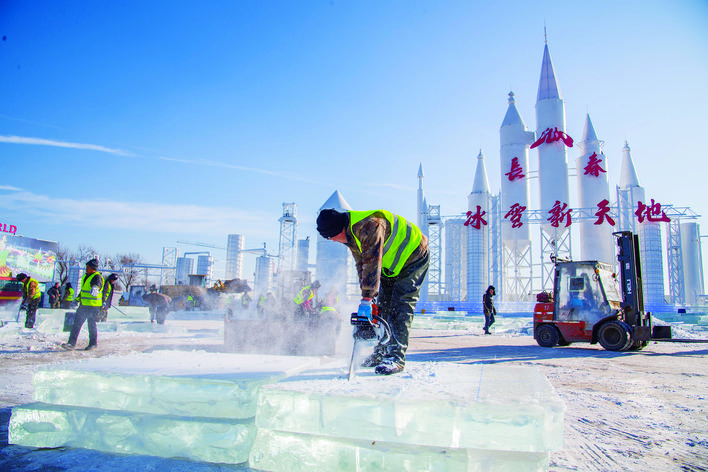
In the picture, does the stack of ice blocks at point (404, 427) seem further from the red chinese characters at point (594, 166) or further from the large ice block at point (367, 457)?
the red chinese characters at point (594, 166)

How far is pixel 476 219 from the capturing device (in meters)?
32.8

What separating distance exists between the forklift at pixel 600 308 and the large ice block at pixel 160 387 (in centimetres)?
914

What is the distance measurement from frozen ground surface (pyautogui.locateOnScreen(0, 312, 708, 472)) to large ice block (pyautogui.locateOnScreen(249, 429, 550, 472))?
0.27m

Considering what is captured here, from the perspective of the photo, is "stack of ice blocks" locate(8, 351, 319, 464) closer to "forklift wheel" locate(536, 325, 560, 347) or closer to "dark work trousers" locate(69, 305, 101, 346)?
"dark work trousers" locate(69, 305, 101, 346)

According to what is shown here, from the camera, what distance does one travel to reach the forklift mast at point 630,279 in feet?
30.2

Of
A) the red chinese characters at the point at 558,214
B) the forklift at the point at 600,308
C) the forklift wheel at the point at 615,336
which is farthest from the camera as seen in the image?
the red chinese characters at the point at 558,214

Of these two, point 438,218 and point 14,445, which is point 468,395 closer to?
point 14,445

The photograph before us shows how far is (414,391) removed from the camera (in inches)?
80.0

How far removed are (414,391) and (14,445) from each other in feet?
7.72

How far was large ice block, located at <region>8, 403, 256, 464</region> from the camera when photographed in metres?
2.10

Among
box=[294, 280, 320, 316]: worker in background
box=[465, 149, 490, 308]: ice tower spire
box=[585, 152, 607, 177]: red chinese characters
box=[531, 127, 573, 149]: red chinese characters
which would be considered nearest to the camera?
box=[294, 280, 320, 316]: worker in background

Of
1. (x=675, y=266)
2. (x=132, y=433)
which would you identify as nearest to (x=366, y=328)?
(x=132, y=433)

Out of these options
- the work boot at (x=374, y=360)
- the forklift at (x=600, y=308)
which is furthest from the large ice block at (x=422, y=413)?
the forklift at (x=600, y=308)

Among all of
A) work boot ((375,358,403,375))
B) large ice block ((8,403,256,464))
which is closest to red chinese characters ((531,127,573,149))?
work boot ((375,358,403,375))
